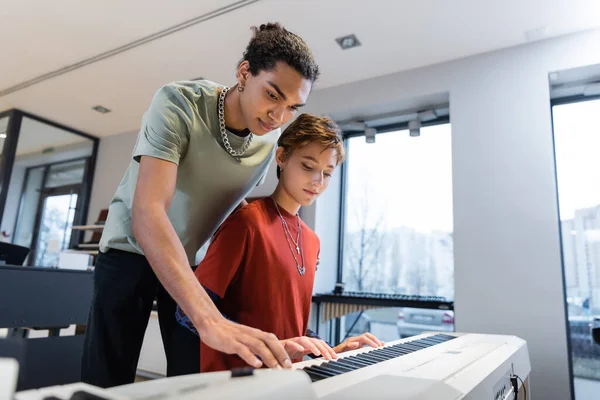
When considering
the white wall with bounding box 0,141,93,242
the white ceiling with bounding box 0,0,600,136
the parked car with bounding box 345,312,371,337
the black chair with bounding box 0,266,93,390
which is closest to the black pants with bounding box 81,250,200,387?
the black chair with bounding box 0,266,93,390

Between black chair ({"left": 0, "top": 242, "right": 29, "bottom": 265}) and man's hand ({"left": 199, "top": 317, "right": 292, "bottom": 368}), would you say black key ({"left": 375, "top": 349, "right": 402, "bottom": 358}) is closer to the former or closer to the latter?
man's hand ({"left": 199, "top": 317, "right": 292, "bottom": 368})

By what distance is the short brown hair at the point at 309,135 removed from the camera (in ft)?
3.81

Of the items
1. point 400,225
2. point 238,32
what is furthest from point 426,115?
point 238,32

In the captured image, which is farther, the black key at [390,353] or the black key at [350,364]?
the black key at [390,353]

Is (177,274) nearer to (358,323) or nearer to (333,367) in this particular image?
(333,367)

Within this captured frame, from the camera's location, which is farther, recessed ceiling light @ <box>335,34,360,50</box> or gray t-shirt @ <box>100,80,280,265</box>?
recessed ceiling light @ <box>335,34,360,50</box>

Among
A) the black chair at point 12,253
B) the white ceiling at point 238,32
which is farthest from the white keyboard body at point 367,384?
the white ceiling at point 238,32

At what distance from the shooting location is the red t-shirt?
93 cm

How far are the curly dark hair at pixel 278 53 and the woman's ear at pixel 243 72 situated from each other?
0.01 metres

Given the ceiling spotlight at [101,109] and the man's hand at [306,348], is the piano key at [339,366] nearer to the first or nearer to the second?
the man's hand at [306,348]

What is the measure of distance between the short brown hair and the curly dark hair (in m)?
0.15

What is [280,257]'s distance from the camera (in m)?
1.07

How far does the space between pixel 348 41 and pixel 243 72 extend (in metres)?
2.30

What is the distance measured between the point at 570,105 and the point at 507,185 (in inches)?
35.6
